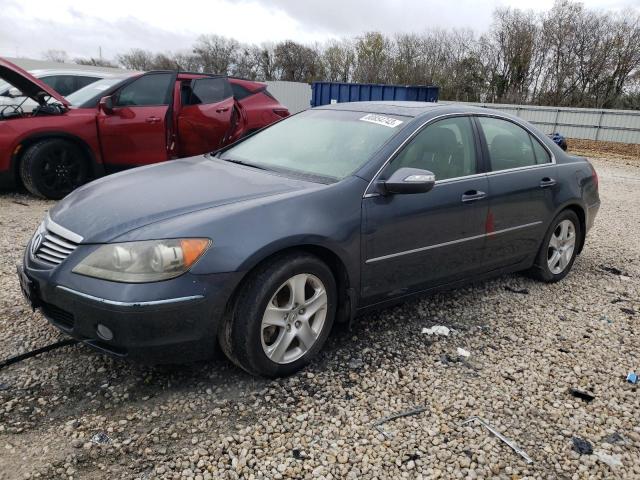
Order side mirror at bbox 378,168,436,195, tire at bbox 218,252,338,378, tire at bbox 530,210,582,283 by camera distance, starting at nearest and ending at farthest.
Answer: tire at bbox 218,252,338,378 → side mirror at bbox 378,168,436,195 → tire at bbox 530,210,582,283

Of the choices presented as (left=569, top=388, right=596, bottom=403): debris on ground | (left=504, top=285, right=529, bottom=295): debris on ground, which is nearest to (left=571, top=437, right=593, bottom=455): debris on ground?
(left=569, top=388, right=596, bottom=403): debris on ground

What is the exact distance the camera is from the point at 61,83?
8.06m

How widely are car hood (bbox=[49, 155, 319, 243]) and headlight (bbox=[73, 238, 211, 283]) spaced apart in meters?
0.08

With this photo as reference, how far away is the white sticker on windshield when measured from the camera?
344 cm

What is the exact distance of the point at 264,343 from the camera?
2697mm

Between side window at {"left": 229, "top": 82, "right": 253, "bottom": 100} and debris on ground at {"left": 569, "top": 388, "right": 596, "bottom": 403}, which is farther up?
side window at {"left": 229, "top": 82, "right": 253, "bottom": 100}

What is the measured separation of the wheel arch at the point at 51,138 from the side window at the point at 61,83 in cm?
202

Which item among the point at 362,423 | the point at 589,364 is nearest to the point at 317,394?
the point at 362,423

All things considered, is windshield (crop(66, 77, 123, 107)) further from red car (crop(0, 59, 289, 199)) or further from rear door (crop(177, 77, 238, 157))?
rear door (crop(177, 77, 238, 157))

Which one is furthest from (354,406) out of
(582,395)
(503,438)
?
(582,395)

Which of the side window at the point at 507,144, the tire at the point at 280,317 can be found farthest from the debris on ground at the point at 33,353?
the side window at the point at 507,144

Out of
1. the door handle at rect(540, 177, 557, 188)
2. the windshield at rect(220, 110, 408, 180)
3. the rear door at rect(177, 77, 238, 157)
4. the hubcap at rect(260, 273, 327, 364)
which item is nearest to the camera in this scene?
the hubcap at rect(260, 273, 327, 364)

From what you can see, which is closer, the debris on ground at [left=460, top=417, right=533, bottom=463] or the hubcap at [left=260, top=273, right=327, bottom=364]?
the debris on ground at [left=460, top=417, right=533, bottom=463]

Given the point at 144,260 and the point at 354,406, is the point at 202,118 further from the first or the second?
the point at 354,406
